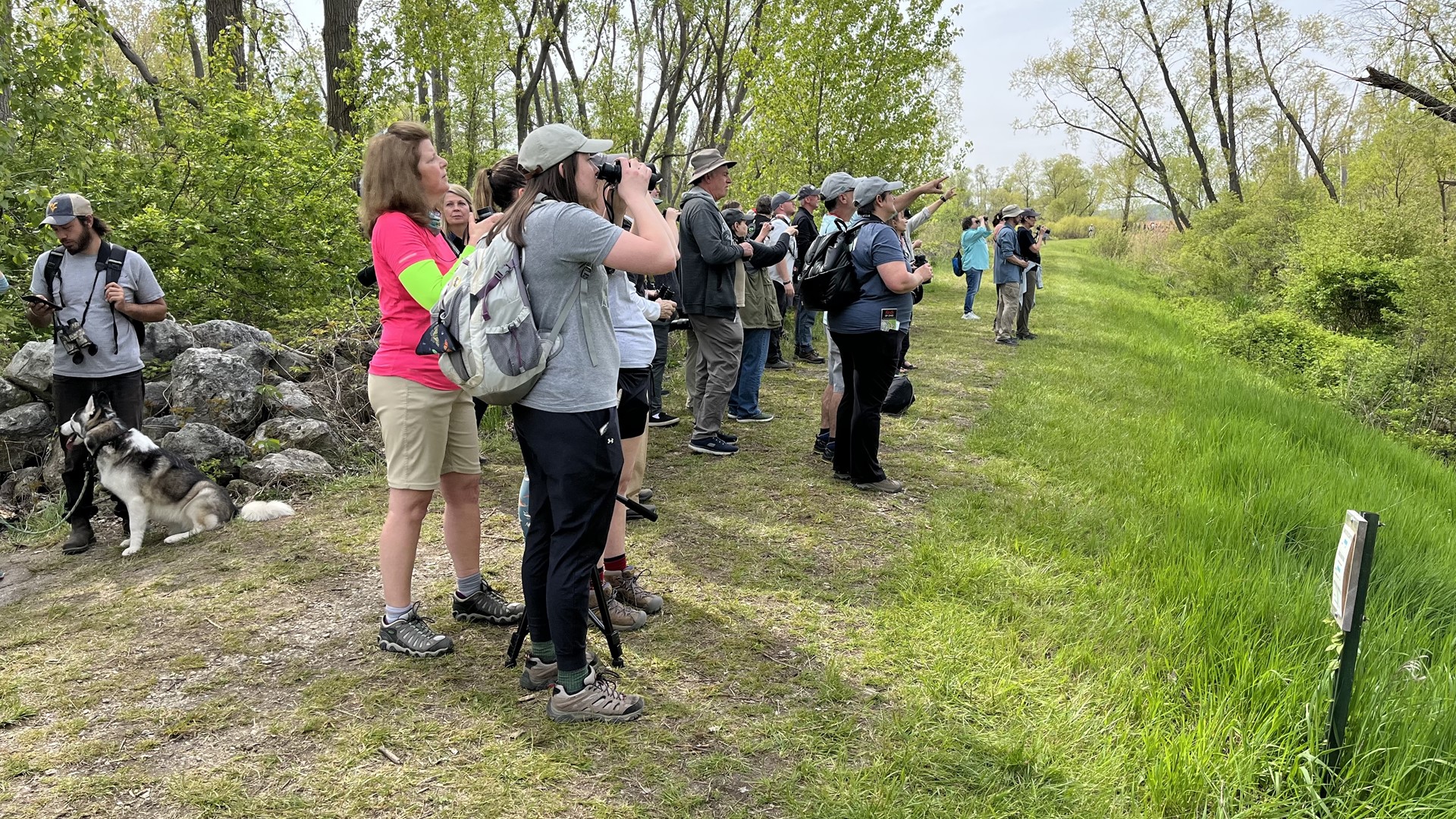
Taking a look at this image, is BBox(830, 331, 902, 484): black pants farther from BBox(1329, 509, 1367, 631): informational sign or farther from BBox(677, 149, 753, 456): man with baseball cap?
BBox(1329, 509, 1367, 631): informational sign

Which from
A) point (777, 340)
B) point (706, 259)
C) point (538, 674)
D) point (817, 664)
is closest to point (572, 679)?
point (538, 674)

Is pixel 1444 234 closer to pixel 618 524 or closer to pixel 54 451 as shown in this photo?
pixel 618 524

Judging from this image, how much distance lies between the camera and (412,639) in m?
3.35

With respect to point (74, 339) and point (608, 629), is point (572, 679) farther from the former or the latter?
point (74, 339)

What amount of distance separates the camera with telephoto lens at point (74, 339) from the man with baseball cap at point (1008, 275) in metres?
10.3

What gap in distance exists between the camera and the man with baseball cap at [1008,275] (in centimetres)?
1152

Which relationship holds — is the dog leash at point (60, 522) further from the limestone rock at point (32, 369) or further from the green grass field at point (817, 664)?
the limestone rock at point (32, 369)

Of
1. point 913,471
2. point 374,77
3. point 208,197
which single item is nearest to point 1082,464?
point 913,471

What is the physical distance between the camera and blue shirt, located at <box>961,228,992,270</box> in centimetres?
1366

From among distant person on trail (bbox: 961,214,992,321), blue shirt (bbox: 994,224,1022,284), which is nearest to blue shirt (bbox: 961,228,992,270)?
distant person on trail (bbox: 961,214,992,321)

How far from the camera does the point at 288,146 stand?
8.80m

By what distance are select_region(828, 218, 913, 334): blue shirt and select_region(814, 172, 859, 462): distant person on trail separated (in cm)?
49

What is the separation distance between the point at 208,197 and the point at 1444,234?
16.6 m

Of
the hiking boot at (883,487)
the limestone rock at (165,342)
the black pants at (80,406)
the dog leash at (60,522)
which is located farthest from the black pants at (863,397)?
the limestone rock at (165,342)
